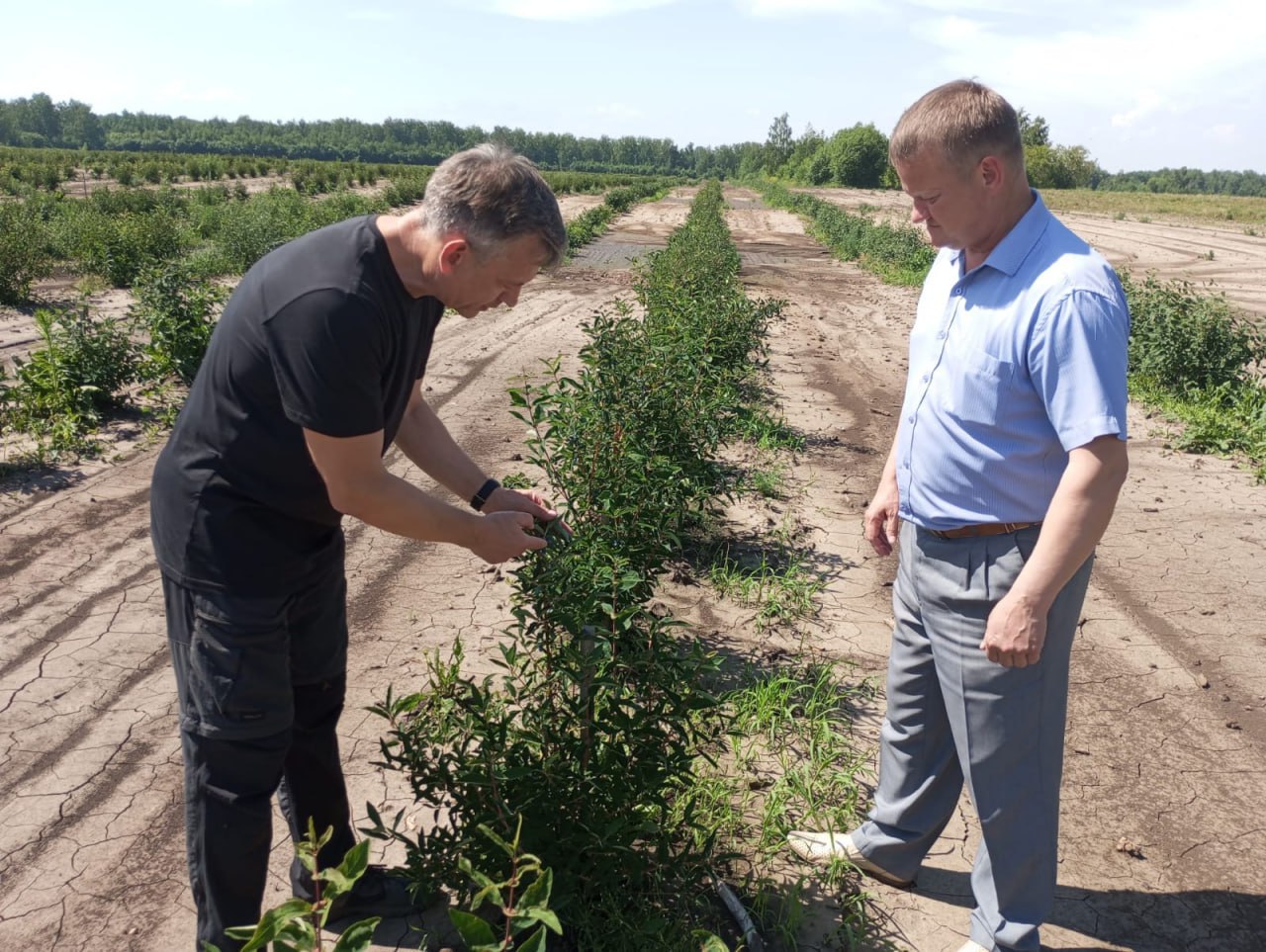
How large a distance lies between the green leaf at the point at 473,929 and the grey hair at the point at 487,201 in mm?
1209

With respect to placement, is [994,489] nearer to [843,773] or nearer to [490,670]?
[843,773]

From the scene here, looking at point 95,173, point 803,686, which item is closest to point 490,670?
point 803,686

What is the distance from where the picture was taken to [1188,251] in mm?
28172

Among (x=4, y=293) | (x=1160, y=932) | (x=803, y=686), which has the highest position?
(x=4, y=293)

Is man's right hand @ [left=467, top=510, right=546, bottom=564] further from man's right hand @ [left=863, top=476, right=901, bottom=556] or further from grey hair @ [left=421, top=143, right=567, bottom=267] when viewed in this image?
man's right hand @ [left=863, top=476, right=901, bottom=556]

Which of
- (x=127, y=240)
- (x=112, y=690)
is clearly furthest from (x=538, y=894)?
(x=127, y=240)

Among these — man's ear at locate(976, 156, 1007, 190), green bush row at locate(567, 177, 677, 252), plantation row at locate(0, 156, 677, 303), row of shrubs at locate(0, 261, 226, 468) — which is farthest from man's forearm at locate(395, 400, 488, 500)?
plantation row at locate(0, 156, 677, 303)

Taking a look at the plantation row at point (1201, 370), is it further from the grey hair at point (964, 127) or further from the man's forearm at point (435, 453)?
the man's forearm at point (435, 453)

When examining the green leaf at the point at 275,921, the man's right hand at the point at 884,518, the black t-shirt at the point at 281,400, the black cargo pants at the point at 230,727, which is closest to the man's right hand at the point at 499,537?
the black t-shirt at the point at 281,400

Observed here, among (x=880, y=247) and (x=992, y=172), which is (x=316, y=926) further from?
(x=880, y=247)

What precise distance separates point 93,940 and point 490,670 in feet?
5.90

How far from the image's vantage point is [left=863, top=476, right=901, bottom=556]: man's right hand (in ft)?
8.71

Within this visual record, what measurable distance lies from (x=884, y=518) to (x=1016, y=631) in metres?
0.80

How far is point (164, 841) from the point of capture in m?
2.86
